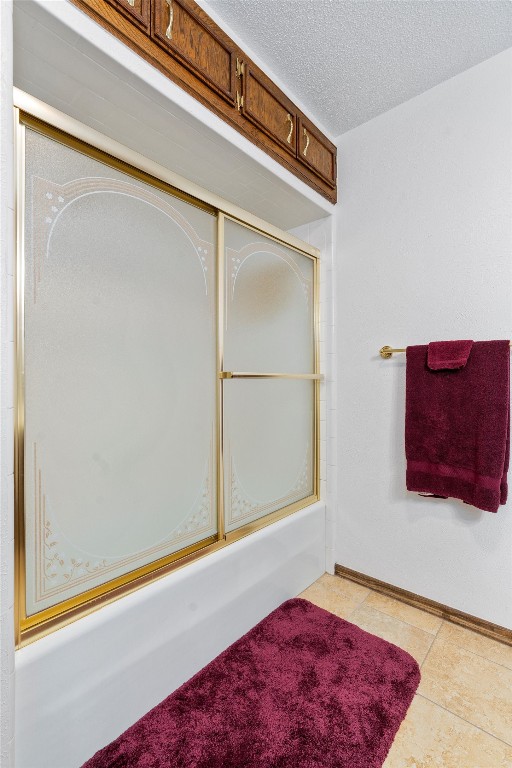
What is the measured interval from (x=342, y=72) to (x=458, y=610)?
7.81 feet

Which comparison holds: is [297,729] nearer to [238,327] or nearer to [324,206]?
[238,327]

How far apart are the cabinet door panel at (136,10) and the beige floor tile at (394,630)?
7.53 ft

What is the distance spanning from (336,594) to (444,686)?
61 cm

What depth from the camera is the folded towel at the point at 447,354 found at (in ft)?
4.87

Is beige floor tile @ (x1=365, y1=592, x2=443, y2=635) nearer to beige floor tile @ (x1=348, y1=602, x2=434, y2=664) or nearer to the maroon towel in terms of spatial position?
beige floor tile @ (x1=348, y1=602, x2=434, y2=664)

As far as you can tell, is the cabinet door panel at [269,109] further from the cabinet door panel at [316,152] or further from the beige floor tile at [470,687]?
the beige floor tile at [470,687]

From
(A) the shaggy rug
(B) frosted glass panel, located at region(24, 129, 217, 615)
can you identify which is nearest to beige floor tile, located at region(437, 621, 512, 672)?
(A) the shaggy rug

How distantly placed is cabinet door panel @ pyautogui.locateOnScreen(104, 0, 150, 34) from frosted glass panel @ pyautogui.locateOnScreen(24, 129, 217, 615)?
38 centimetres

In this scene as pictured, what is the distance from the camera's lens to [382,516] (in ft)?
5.98

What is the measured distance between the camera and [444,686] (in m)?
1.27

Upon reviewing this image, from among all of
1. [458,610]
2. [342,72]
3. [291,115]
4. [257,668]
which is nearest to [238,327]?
[291,115]

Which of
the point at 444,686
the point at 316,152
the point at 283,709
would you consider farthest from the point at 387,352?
the point at 283,709

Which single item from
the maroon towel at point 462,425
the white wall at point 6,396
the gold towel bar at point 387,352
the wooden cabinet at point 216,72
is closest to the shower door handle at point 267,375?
the gold towel bar at point 387,352

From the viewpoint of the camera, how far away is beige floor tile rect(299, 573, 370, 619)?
5.64ft
